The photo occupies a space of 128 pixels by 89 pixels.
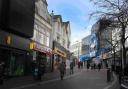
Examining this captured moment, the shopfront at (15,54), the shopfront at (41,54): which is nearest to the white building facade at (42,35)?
the shopfront at (41,54)

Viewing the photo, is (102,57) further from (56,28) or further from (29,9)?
(29,9)

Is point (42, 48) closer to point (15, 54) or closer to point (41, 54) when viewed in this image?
point (41, 54)

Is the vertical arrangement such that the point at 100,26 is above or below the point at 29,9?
below

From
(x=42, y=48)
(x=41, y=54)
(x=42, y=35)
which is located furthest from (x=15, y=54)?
(x=42, y=35)

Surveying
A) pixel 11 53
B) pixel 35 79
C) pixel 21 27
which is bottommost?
pixel 35 79

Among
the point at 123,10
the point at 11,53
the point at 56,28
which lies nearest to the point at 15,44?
the point at 11,53

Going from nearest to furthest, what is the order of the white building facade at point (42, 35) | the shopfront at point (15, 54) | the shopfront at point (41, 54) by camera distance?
the shopfront at point (15, 54), the shopfront at point (41, 54), the white building facade at point (42, 35)

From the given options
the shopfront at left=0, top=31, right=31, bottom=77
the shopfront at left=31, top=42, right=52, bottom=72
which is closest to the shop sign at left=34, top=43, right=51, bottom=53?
the shopfront at left=31, top=42, right=52, bottom=72

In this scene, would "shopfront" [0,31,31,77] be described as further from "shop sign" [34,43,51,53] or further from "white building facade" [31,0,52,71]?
"shop sign" [34,43,51,53]

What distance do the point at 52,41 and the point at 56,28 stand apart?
28.8 ft

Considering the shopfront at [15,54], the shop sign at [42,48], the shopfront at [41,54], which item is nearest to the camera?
the shopfront at [15,54]

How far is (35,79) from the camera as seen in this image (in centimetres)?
3719

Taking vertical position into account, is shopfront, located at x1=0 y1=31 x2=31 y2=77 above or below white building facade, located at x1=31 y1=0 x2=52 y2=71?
below

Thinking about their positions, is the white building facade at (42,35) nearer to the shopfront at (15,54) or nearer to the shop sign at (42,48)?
the shop sign at (42,48)
